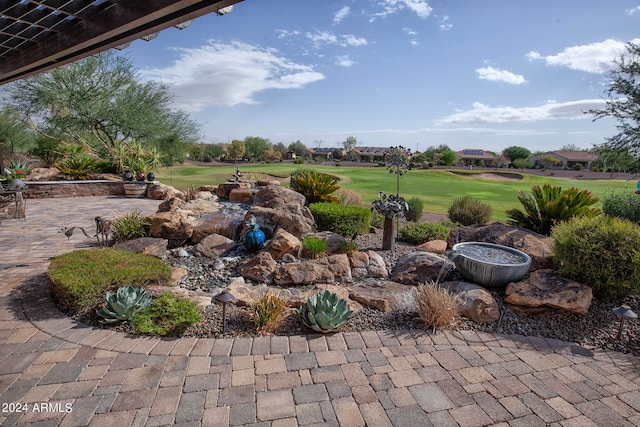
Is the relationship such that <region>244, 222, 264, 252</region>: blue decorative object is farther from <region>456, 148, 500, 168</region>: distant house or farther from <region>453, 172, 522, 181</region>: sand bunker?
<region>456, 148, 500, 168</region>: distant house

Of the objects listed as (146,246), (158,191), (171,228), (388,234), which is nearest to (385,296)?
(388,234)

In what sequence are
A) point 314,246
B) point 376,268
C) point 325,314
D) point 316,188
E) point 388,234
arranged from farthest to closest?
point 316,188 → point 388,234 → point 314,246 → point 376,268 → point 325,314

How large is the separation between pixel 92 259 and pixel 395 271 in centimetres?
416

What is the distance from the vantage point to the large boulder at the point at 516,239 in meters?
4.82

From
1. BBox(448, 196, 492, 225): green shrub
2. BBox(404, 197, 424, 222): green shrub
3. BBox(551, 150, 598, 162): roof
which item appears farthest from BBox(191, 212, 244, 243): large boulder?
BBox(551, 150, 598, 162): roof

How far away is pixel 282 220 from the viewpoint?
6.35 metres

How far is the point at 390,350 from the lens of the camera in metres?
3.06

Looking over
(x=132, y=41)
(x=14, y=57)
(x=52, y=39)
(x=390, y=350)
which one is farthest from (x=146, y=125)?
(x=390, y=350)

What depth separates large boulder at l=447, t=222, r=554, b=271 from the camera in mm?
4820

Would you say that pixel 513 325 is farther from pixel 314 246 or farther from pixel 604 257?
pixel 314 246

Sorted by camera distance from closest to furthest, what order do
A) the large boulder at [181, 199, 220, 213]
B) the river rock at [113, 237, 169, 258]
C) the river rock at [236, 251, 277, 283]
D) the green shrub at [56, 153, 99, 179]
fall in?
the river rock at [236, 251, 277, 283] < the river rock at [113, 237, 169, 258] < the large boulder at [181, 199, 220, 213] < the green shrub at [56, 153, 99, 179]

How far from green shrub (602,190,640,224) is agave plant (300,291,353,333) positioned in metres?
7.41

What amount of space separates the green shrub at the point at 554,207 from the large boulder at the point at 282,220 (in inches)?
170

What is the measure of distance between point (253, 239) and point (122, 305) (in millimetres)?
2608
